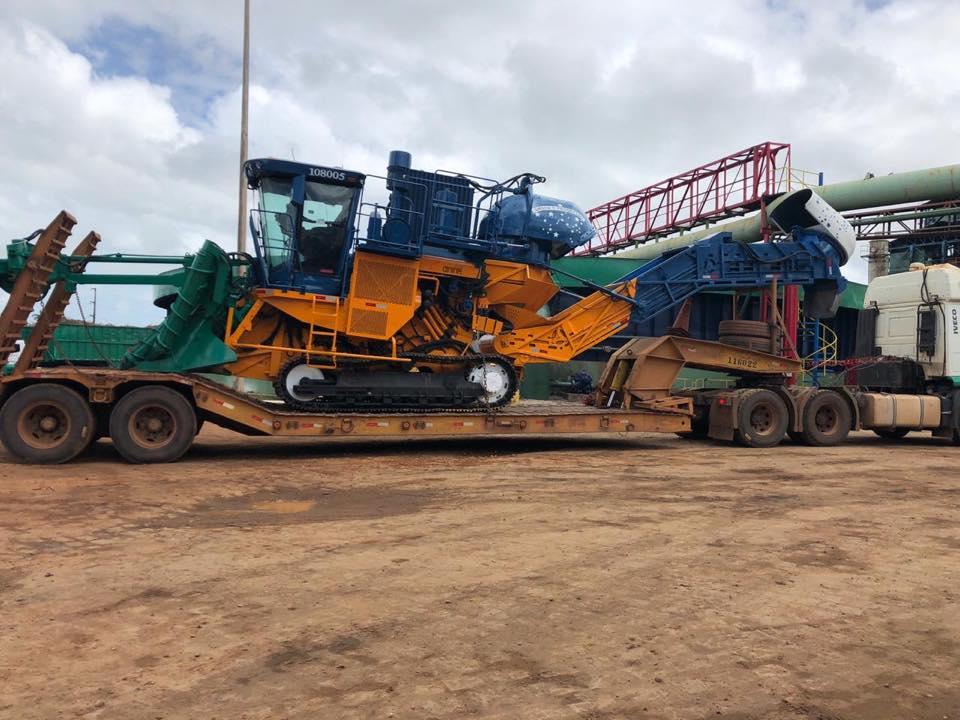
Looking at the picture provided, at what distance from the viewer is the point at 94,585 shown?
4316 mm

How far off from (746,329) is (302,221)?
8194 mm

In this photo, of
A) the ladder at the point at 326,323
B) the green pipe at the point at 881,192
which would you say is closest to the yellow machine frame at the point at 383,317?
the ladder at the point at 326,323

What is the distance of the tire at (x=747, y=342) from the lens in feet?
42.5

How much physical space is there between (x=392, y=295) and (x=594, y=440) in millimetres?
5198

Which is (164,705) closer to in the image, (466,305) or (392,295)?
(392,295)

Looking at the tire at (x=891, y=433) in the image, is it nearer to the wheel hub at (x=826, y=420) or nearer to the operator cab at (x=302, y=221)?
the wheel hub at (x=826, y=420)

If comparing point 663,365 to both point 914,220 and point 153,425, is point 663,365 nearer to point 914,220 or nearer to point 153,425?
point 153,425

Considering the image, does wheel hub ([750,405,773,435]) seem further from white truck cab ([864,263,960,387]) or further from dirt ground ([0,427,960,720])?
dirt ground ([0,427,960,720])

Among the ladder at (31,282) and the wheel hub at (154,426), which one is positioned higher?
the ladder at (31,282)

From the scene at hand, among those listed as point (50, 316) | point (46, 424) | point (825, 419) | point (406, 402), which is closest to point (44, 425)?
point (46, 424)

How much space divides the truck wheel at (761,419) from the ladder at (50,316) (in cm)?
1068

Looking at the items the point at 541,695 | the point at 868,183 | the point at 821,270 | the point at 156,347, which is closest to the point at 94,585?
the point at 541,695

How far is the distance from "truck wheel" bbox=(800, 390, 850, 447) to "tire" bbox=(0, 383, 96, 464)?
11446 mm

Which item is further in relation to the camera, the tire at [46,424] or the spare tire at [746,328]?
the spare tire at [746,328]
